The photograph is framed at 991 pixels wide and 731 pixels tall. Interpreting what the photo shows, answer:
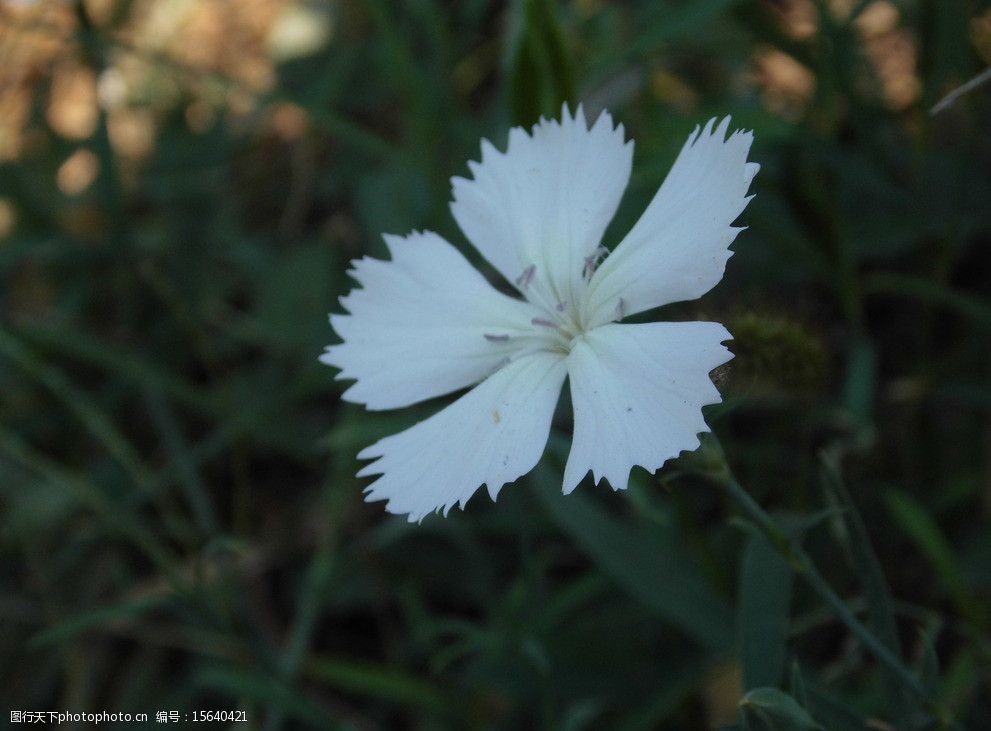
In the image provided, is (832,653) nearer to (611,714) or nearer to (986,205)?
(611,714)

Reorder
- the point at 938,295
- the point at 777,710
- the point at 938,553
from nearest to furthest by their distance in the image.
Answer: the point at 777,710 → the point at 938,553 → the point at 938,295

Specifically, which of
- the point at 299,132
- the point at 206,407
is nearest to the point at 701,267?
the point at 206,407

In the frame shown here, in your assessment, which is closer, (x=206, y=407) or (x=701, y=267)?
(x=701, y=267)

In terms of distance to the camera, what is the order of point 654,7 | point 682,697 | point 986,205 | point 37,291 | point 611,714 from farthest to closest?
point 37,291 → point 654,7 → point 986,205 → point 611,714 → point 682,697

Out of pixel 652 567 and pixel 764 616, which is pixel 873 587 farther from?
pixel 652 567

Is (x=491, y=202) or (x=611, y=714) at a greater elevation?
(x=491, y=202)

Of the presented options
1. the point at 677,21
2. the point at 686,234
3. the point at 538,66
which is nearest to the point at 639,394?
the point at 686,234
